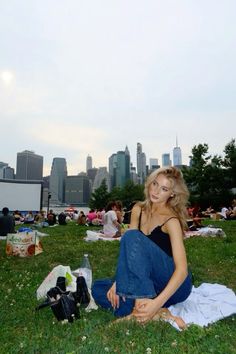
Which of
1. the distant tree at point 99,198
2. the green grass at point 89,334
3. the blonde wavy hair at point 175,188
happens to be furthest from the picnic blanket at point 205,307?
the distant tree at point 99,198

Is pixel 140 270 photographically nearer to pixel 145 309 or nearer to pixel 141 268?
pixel 141 268

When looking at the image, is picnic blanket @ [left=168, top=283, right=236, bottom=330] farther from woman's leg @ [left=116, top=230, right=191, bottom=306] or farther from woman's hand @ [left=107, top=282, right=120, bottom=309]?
woman's hand @ [left=107, top=282, right=120, bottom=309]

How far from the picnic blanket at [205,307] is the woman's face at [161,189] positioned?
52.8 inches

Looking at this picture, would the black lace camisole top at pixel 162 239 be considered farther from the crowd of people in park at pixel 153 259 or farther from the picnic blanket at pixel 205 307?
the picnic blanket at pixel 205 307

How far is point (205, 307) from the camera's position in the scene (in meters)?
4.78

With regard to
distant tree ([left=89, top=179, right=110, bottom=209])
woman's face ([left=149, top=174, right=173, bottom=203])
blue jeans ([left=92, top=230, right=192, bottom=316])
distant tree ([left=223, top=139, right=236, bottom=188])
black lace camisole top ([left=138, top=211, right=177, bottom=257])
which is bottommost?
blue jeans ([left=92, top=230, right=192, bottom=316])

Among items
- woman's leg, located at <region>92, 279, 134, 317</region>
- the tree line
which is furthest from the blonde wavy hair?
the tree line

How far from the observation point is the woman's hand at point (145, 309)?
3801 millimetres

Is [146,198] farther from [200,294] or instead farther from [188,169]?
[188,169]

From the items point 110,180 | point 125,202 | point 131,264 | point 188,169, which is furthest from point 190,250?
point 110,180

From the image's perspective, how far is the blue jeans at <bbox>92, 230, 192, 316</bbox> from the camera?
3.87m

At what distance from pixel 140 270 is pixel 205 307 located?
1.48 meters

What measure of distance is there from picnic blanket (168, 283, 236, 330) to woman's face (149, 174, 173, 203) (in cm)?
134

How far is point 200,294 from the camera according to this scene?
17.5 feet
